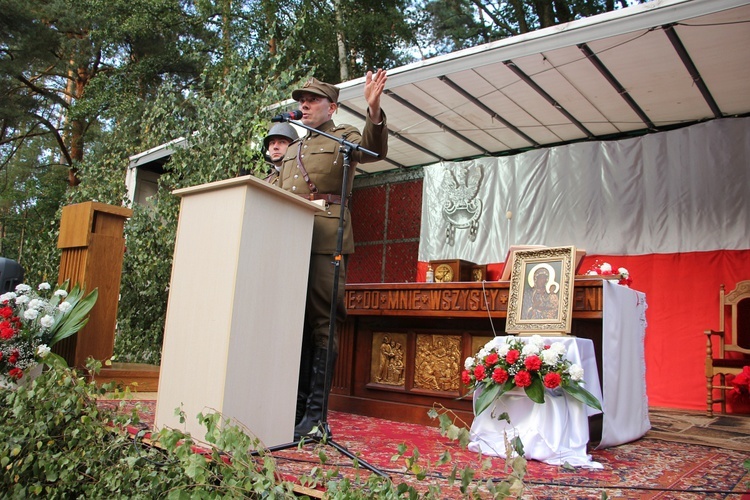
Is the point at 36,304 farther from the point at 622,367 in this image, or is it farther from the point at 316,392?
the point at 622,367

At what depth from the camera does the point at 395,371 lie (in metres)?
4.28

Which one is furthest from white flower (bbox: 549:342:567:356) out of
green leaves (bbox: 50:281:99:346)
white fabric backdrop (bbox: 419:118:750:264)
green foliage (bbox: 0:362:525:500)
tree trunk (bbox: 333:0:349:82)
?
tree trunk (bbox: 333:0:349:82)

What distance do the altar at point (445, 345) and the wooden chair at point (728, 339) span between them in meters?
1.93

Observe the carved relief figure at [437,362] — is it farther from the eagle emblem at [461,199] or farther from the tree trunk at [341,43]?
the tree trunk at [341,43]

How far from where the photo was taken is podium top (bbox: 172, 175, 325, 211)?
223 cm

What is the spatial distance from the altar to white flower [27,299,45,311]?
6.50 ft

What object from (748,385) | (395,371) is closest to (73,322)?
(395,371)

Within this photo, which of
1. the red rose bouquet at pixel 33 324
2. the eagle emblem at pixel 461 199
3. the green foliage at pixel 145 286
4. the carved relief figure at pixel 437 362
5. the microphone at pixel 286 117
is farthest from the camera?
the eagle emblem at pixel 461 199

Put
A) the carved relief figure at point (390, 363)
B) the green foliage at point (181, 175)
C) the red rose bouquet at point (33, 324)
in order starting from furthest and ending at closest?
the green foliage at point (181, 175) → the carved relief figure at point (390, 363) → the red rose bouquet at point (33, 324)

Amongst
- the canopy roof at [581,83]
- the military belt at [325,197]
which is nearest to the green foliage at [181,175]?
the canopy roof at [581,83]

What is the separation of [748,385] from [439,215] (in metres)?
4.28

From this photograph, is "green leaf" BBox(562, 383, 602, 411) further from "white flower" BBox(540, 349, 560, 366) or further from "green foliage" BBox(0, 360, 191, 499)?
"green foliage" BBox(0, 360, 191, 499)

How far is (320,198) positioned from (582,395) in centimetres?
168

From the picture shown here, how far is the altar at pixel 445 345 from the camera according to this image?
3461 millimetres
